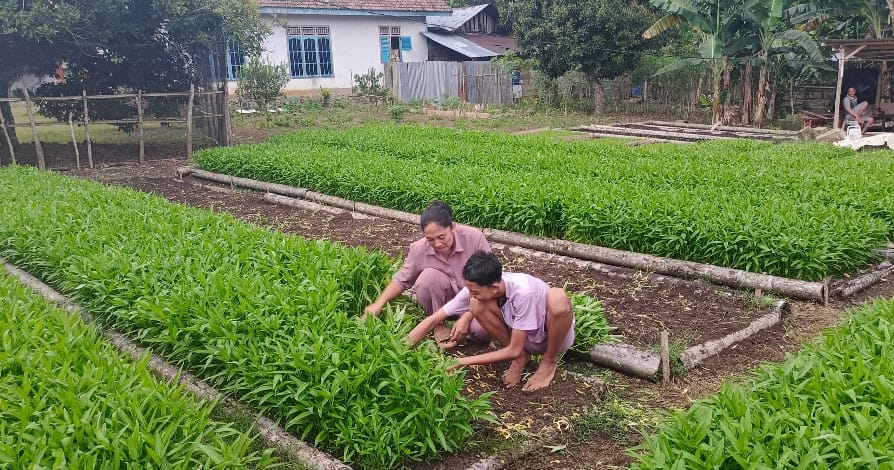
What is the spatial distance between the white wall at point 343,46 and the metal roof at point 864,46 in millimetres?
16779

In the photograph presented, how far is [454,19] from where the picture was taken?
3425cm

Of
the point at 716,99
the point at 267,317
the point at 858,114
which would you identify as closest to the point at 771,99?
the point at 716,99

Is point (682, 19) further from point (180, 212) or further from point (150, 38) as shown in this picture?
point (180, 212)

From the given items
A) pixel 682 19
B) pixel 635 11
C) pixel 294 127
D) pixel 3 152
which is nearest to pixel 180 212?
pixel 3 152

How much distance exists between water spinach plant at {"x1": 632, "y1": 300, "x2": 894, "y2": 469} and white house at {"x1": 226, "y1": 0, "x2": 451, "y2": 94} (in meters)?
23.3

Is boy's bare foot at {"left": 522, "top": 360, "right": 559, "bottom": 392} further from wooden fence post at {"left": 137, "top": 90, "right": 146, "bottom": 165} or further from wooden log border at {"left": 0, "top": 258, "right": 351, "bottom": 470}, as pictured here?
wooden fence post at {"left": 137, "top": 90, "right": 146, "bottom": 165}

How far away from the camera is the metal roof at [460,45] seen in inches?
1224

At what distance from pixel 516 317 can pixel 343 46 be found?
82.6 ft

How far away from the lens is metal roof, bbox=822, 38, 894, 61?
54.6ft

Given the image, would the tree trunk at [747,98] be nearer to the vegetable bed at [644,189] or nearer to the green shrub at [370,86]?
the vegetable bed at [644,189]

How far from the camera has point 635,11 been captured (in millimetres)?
23281

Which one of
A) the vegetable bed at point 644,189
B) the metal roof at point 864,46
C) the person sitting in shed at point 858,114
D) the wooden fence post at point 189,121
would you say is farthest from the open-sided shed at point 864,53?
the wooden fence post at point 189,121

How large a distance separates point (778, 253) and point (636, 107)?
19.5 m

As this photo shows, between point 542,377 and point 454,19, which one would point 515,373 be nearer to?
point 542,377
